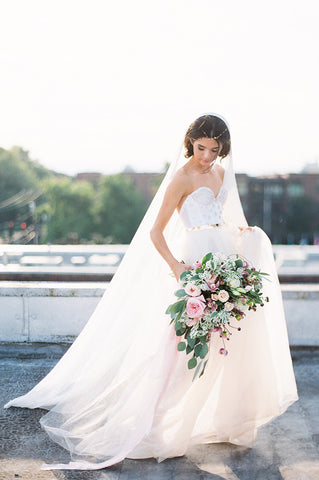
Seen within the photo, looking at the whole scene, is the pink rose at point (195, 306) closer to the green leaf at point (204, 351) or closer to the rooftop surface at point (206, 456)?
the green leaf at point (204, 351)

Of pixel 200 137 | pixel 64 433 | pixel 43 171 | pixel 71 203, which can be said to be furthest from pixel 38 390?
pixel 43 171

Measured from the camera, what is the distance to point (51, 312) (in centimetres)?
536

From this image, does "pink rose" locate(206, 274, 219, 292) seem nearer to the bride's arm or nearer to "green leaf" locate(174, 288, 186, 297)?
"green leaf" locate(174, 288, 186, 297)

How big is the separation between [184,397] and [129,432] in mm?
409

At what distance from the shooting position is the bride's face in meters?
3.21

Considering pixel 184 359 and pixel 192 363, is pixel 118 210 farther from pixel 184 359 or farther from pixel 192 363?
pixel 192 363

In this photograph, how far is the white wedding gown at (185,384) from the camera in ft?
10.3

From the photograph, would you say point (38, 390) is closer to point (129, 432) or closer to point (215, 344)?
point (129, 432)

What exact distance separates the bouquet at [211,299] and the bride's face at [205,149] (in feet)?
2.09

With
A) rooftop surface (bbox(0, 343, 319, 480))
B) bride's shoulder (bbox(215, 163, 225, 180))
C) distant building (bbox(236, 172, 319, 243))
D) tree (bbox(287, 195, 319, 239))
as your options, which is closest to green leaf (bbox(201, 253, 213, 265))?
bride's shoulder (bbox(215, 163, 225, 180))

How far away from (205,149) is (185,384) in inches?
58.9

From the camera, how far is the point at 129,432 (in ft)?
10.5

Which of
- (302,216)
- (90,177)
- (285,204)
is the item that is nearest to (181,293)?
(285,204)

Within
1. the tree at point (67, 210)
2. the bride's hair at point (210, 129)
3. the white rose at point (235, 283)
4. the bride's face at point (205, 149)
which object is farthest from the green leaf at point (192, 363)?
the tree at point (67, 210)
